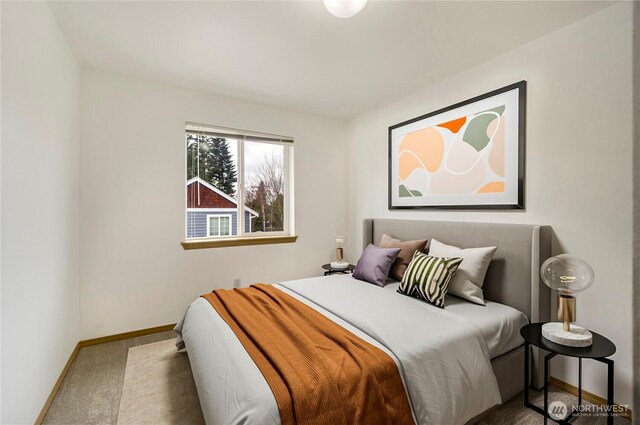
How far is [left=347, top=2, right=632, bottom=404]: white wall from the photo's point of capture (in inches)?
70.7

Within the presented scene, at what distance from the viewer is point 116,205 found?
9.13 ft

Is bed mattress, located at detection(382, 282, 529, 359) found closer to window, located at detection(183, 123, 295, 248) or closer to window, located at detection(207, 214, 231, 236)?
window, located at detection(183, 123, 295, 248)

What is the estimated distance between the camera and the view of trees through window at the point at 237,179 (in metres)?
3.27

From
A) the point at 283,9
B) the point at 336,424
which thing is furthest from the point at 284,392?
the point at 283,9

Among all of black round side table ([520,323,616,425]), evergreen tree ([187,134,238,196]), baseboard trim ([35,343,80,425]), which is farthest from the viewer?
evergreen tree ([187,134,238,196])

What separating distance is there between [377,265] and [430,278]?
1.95ft

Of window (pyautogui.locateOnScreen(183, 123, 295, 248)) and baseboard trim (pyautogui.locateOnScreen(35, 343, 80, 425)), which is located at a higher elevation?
window (pyautogui.locateOnScreen(183, 123, 295, 248))

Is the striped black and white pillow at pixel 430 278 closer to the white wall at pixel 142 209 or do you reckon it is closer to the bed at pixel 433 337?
the bed at pixel 433 337

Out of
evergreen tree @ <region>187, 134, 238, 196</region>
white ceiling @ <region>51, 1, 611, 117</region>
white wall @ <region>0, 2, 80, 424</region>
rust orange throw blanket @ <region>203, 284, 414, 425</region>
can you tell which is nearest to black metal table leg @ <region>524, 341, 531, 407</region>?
rust orange throw blanket @ <region>203, 284, 414, 425</region>

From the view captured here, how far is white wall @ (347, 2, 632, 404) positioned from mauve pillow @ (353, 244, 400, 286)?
3.07 ft

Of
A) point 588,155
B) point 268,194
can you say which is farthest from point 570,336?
point 268,194

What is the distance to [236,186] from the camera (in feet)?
11.5

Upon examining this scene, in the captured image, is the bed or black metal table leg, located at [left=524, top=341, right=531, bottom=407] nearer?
the bed

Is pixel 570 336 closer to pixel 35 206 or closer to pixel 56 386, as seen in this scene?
pixel 35 206
